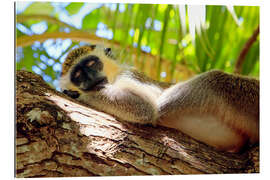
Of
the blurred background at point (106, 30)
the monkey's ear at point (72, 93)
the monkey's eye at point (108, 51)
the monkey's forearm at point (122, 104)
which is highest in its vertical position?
the blurred background at point (106, 30)

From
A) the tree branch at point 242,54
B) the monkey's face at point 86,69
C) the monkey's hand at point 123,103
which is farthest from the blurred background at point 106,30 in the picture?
the monkey's hand at point 123,103

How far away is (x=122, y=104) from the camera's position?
1908mm

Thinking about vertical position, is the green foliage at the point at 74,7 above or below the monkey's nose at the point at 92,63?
above

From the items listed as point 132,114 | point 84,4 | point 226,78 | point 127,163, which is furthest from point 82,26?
point 127,163

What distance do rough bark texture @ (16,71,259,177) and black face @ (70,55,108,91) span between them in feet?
1.03

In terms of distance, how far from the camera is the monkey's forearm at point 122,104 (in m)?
1.86

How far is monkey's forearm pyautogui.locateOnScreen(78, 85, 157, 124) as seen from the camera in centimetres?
186

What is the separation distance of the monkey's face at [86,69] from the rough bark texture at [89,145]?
0.33m

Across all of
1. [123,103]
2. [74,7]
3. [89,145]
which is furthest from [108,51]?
[89,145]

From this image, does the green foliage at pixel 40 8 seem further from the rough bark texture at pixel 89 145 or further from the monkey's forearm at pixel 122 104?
the monkey's forearm at pixel 122 104

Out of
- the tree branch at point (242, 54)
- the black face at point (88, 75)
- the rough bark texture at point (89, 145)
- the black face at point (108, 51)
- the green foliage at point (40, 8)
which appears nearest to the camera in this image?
the rough bark texture at point (89, 145)

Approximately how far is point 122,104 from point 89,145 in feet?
1.58

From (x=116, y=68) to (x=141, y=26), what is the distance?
1.25ft
